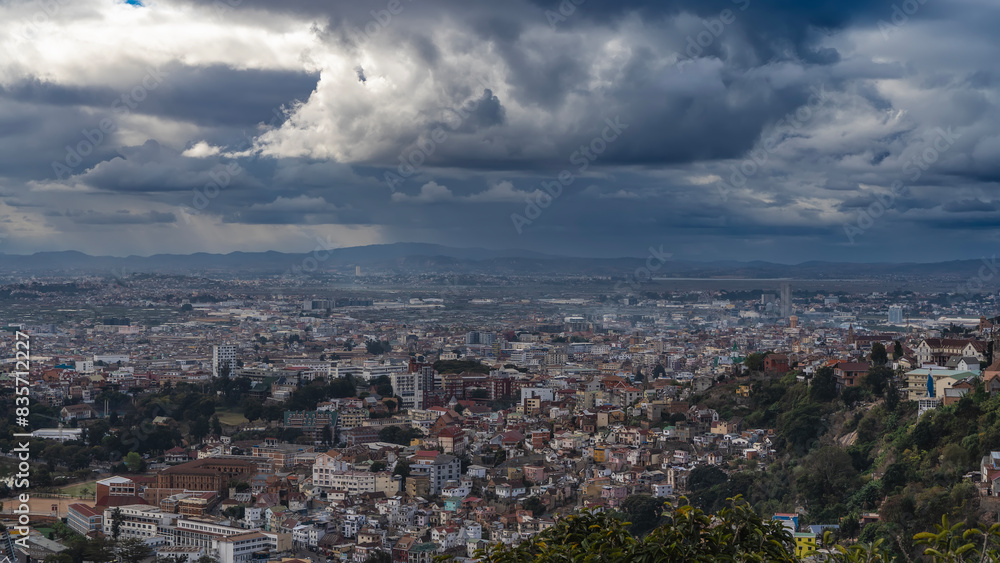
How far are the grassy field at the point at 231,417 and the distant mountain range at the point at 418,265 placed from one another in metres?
68.0

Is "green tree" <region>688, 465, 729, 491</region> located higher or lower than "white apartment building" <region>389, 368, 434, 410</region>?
lower

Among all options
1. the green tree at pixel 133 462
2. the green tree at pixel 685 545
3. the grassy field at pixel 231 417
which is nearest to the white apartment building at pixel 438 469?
the green tree at pixel 133 462

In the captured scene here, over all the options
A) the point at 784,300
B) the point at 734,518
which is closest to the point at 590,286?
the point at 784,300

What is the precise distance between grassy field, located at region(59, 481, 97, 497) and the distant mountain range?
77.5m

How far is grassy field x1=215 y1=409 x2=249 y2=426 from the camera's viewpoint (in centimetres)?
3133

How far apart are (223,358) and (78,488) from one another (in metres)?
23.5

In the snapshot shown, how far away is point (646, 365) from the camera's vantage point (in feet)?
137

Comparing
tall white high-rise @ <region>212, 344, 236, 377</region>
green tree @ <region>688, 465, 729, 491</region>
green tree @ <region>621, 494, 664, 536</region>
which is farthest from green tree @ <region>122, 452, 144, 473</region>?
tall white high-rise @ <region>212, 344, 236, 377</region>

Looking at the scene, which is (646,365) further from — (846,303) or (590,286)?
(590,286)

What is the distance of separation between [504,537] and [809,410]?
22.8 feet

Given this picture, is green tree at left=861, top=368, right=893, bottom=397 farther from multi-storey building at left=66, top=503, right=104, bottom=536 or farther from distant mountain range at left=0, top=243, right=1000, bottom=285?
distant mountain range at left=0, top=243, right=1000, bottom=285

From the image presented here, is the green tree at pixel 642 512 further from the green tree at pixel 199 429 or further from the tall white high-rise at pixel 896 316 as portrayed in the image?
the tall white high-rise at pixel 896 316

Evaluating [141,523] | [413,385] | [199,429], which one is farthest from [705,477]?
[413,385]

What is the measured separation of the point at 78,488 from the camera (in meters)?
22.3
